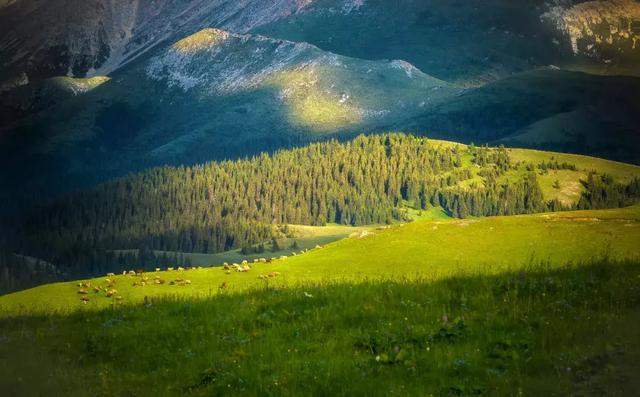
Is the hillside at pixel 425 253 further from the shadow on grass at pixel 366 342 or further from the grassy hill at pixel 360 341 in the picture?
the shadow on grass at pixel 366 342

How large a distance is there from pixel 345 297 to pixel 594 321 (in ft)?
28.4

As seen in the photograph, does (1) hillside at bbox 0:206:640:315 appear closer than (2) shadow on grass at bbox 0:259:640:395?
No

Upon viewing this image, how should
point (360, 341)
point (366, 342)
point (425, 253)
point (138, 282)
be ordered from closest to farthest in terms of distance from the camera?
point (366, 342) → point (360, 341) → point (138, 282) → point (425, 253)

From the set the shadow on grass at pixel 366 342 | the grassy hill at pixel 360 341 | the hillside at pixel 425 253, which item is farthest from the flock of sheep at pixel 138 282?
the shadow on grass at pixel 366 342

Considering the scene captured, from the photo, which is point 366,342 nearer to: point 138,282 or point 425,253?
point 425,253

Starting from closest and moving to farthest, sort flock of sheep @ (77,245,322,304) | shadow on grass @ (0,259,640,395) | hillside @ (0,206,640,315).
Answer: shadow on grass @ (0,259,640,395), hillside @ (0,206,640,315), flock of sheep @ (77,245,322,304)

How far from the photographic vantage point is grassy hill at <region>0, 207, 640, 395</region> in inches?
646

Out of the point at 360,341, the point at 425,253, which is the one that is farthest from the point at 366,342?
the point at 425,253

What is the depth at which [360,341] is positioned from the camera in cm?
1953

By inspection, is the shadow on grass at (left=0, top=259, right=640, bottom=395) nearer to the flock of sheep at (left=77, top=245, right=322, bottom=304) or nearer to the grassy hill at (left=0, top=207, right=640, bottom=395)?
the grassy hill at (left=0, top=207, right=640, bottom=395)

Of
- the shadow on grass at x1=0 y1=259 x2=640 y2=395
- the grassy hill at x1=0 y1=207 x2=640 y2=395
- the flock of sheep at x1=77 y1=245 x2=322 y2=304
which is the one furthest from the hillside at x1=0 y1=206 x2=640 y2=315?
the shadow on grass at x1=0 y1=259 x2=640 y2=395

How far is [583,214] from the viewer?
172ft

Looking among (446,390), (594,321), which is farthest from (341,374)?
(594,321)

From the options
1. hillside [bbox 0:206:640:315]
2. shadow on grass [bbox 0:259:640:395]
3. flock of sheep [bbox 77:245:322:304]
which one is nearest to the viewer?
shadow on grass [bbox 0:259:640:395]
